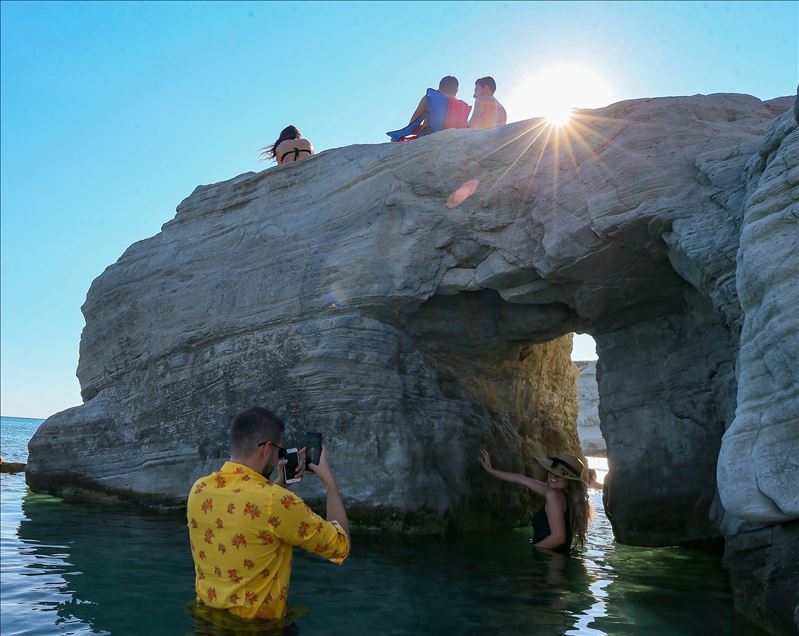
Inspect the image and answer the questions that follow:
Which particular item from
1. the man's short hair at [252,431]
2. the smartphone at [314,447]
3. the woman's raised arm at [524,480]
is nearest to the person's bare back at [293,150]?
the woman's raised arm at [524,480]

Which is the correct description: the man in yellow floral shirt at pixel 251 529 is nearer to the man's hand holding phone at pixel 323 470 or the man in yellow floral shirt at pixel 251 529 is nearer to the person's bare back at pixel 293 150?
the man's hand holding phone at pixel 323 470

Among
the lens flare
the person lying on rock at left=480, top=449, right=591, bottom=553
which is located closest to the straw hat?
the person lying on rock at left=480, top=449, right=591, bottom=553

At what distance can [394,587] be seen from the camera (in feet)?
22.8

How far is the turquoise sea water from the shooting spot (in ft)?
18.6

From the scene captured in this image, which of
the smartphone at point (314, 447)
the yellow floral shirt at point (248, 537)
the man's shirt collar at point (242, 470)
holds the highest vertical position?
the smartphone at point (314, 447)

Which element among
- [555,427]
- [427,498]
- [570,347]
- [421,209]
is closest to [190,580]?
[427,498]

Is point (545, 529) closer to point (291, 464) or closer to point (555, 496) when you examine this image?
point (555, 496)

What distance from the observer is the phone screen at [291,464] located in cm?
441

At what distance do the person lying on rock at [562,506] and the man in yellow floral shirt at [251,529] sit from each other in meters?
5.43

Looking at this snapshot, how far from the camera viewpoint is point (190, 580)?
22.6 ft

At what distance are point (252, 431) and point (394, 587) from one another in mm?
3570

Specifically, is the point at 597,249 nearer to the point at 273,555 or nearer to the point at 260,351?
the point at 260,351

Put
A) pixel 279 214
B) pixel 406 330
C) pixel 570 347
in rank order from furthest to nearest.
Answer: pixel 570 347
pixel 279 214
pixel 406 330

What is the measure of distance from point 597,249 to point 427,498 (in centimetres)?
406
